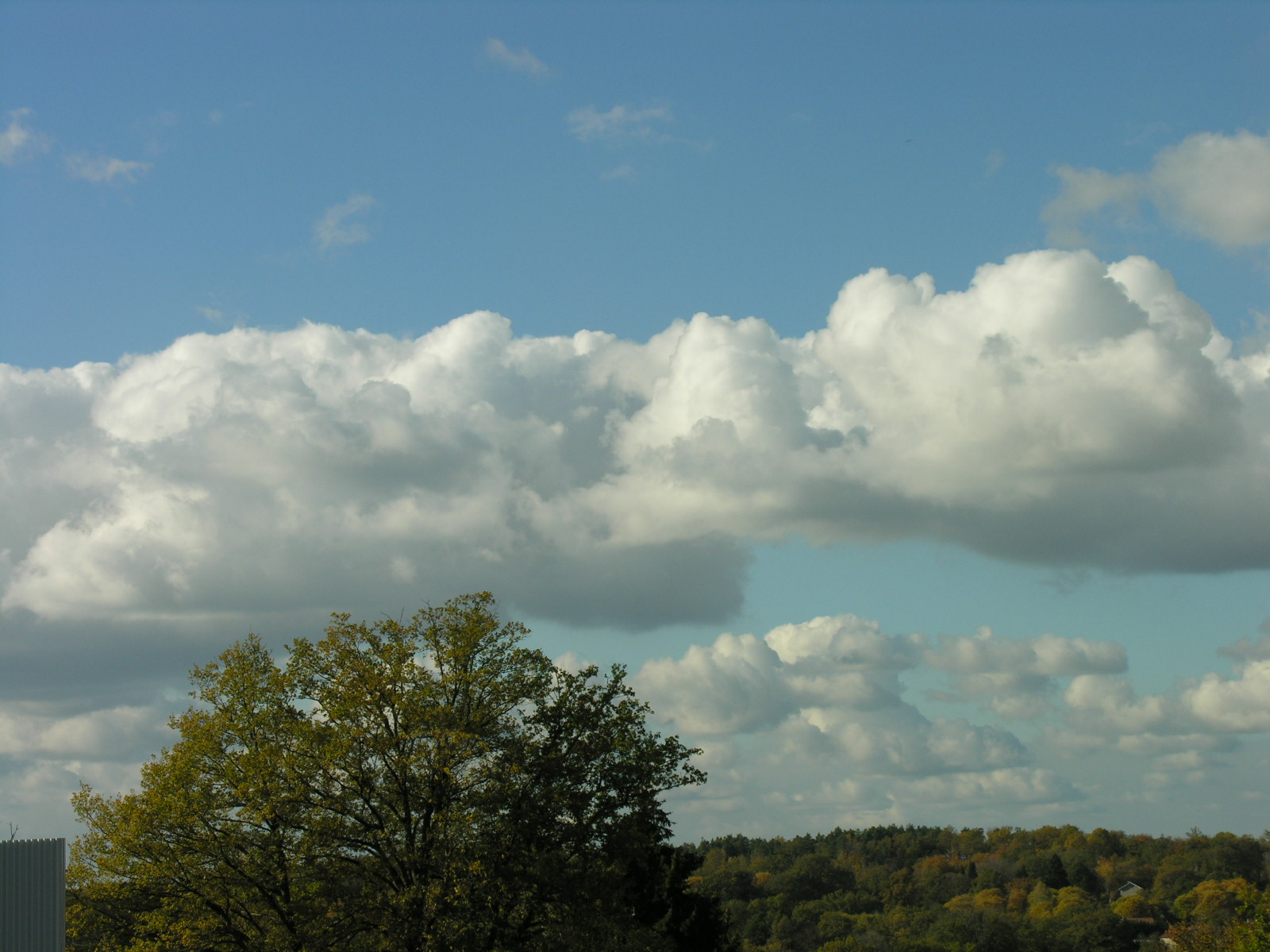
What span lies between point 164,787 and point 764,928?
138 metres

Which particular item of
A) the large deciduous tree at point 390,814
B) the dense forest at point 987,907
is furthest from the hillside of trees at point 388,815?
the dense forest at point 987,907

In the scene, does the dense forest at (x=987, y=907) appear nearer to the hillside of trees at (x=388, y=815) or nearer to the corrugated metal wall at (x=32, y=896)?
the hillside of trees at (x=388, y=815)

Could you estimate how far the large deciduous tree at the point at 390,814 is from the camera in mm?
36781

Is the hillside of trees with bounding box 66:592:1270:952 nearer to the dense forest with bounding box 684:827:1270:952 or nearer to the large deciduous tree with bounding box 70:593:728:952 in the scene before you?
the large deciduous tree with bounding box 70:593:728:952

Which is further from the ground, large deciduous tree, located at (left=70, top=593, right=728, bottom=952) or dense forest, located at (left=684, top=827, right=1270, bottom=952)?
large deciduous tree, located at (left=70, top=593, right=728, bottom=952)

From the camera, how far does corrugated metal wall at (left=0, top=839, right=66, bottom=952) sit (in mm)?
31172

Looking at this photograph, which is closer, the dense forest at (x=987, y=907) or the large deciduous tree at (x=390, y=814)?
the large deciduous tree at (x=390, y=814)

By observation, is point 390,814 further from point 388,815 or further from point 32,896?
point 32,896

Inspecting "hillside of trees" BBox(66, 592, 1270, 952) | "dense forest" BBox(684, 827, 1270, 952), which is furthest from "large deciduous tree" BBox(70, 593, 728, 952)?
"dense forest" BBox(684, 827, 1270, 952)

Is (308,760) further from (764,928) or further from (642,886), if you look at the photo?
(764,928)

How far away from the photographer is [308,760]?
126 ft

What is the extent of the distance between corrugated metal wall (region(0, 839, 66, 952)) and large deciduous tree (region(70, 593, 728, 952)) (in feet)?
21.0

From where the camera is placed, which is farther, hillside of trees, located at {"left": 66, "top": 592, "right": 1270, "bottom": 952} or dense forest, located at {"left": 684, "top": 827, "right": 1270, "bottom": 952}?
dense forest, located at {"left": 684, "top": 827, "right": 1270, "bottom": 952}

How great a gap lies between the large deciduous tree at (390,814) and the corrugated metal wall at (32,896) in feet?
21.0
